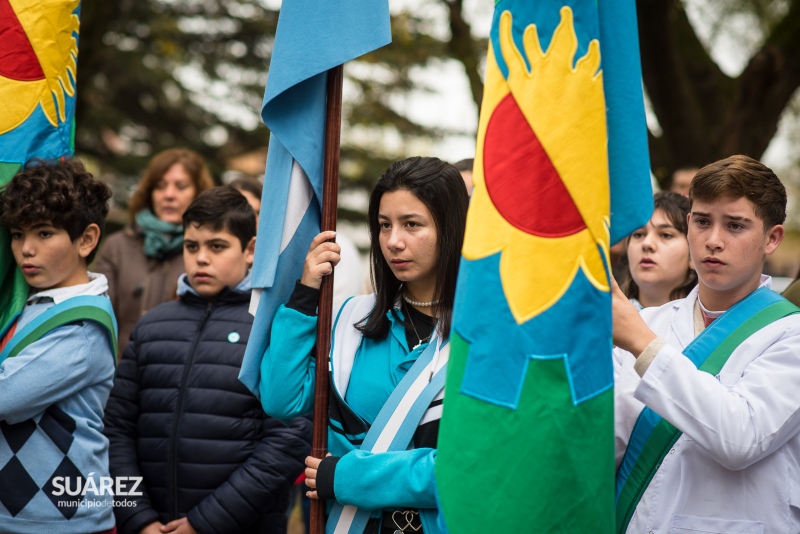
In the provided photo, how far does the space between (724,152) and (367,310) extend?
4.69 metres

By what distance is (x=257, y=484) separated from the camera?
3.74m

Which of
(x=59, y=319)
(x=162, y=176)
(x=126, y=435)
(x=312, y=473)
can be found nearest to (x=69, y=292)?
(x=59, y=319)

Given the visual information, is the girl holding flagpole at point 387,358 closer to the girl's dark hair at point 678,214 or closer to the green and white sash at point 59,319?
the green and white sash at point 59,319

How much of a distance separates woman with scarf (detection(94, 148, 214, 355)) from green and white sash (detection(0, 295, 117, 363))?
1.43 meters

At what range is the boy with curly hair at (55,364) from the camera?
3.31 metres

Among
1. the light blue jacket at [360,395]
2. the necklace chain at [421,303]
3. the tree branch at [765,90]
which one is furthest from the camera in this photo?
the tree branch at [765,90]

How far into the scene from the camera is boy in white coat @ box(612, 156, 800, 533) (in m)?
2.46

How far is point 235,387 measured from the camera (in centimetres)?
381

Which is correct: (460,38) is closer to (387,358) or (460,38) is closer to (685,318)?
(685,318)

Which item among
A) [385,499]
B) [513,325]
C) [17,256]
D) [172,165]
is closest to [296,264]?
[385,499]

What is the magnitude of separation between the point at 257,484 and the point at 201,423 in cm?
34

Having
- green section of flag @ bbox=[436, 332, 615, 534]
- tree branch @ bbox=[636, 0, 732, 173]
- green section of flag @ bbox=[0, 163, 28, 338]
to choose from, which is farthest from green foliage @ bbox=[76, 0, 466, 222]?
green section of flag @ bbox=[436, 332, 615, 534]

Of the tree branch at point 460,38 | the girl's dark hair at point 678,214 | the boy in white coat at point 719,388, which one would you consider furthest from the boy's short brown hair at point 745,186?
the tree branch at point 460,38

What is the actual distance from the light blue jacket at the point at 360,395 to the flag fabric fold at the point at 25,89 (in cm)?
128
